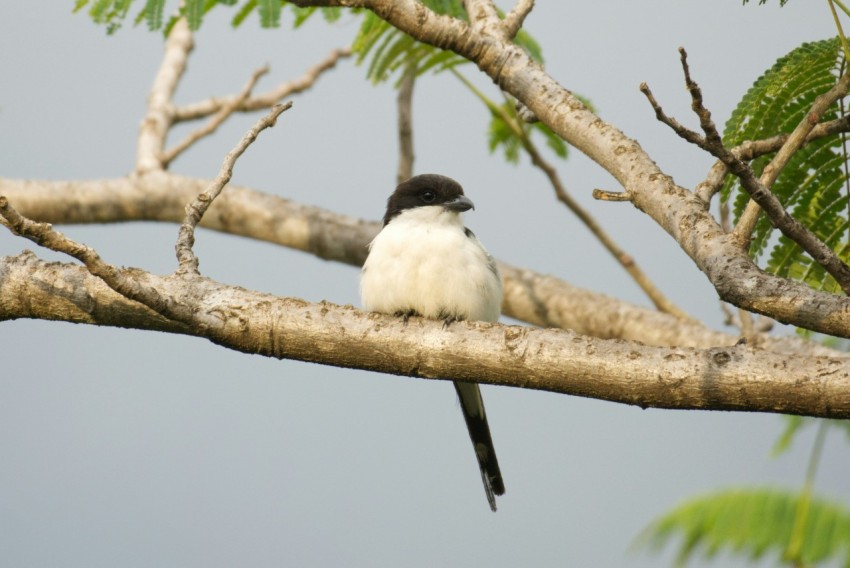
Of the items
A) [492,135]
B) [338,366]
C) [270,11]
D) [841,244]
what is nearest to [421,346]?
[338,366]

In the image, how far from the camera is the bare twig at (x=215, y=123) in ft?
28.0

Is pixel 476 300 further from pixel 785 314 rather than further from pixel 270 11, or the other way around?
pixel 785 314

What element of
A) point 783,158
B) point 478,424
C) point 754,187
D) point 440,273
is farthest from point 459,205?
point 754,187

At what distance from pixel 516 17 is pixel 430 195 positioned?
1763mm

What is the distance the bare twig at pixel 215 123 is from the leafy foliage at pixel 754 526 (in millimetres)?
4641

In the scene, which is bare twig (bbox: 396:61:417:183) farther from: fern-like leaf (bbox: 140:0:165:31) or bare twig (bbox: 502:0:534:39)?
bare twig (bbox: 502:0:534:39)

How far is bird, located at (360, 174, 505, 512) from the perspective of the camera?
5.50 m

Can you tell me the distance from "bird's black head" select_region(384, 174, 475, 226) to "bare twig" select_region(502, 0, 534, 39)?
5.29 feet

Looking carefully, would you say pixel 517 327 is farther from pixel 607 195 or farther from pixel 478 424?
pixel 478 424

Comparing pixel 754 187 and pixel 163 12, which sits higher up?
pixel 163 12

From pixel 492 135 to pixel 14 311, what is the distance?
475 centimetres

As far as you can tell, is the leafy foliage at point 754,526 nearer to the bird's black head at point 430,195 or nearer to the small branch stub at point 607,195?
the bird's black head at point 430,195

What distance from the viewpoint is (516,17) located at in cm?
485

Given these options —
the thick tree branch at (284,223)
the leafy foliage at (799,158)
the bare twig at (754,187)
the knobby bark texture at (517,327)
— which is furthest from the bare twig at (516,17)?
the thick tree branch at (284,223)
